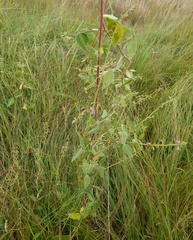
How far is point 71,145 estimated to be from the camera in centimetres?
159

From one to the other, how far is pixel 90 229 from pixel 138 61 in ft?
4.90

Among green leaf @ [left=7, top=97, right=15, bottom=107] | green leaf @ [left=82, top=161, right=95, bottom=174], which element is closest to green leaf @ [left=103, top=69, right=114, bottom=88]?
green leaf @ [left=82, top=161, right=95, bottom=174]

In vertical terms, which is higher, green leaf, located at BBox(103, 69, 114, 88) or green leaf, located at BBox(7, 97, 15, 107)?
green leaf, located at BBox(103, 69, 114, 88)

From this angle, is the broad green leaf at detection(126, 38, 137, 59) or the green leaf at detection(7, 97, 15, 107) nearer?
the broad green leaf at detection(126, 38, 137, 59)

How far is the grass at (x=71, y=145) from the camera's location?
1.25 meters

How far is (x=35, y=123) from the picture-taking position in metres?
1.70

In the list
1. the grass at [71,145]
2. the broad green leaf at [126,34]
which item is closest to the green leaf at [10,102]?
the grass at [71,145]

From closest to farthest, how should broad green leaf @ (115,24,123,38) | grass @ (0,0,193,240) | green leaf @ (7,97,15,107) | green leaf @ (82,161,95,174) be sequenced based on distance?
broad green leaf @ (115,24,123,38)
green leaf @ (82,161,95,174)
grass @ (0,0,193,240)
green leaf @ (7,97,15,107)

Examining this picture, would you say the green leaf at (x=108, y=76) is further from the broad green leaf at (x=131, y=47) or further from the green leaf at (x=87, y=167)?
the green leaf at (x=87, y=167)

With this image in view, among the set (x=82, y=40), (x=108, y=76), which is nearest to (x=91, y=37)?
(x=82, y=40)

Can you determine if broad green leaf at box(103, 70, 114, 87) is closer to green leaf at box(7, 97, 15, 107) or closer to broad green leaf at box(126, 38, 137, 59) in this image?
broad green leaf at box(126, 38, 137, 59)

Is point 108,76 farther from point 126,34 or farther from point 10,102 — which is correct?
point 10,102

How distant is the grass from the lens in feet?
4.10

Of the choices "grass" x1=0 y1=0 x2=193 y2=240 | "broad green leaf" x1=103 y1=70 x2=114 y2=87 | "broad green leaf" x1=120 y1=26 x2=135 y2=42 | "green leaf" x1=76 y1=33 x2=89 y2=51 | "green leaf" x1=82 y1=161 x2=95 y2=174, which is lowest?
"grass" x1=0 y1=0 x2=193 y2=240
